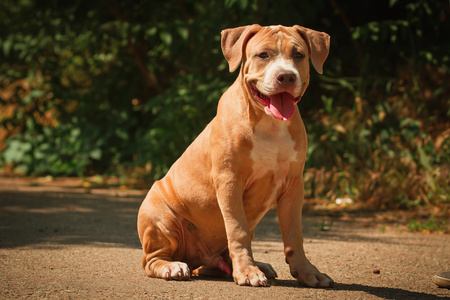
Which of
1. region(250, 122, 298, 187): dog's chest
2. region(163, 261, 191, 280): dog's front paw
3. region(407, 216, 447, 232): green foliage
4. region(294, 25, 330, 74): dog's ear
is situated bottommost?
region(163, 261, 191, 280): dog's front paw

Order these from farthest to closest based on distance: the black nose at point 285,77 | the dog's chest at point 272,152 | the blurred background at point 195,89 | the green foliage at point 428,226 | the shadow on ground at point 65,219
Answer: the blurred background at point 195,89
the green foliage at point 428,226
the shadow on ground at point 65,219
the dog's chest at point 272,152
the black nose at point 285,77

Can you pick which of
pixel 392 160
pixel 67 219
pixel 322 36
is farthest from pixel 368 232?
pixel 67 219

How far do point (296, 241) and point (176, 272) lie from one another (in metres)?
0.84

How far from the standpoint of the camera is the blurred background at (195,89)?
25.5ft

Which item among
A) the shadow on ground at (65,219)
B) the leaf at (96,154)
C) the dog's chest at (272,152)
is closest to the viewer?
the dog's chest at (272,152)

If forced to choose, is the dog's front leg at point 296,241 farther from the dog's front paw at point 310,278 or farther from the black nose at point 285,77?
the black nose at point 285,77

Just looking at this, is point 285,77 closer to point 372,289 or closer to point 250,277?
point 250,277

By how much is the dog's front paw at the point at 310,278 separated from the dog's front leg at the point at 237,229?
0.90ft

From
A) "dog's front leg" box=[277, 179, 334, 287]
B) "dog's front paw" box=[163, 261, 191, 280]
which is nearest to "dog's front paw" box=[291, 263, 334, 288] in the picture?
"dog's front leg" box=[277, 179, 334, 287]

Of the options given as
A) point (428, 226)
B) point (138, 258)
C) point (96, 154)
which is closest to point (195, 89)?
point (96, 154)

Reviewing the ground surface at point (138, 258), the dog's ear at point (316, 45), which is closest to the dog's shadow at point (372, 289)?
the ground surface at point (138, 258)

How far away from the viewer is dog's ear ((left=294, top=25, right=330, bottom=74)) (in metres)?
3.88

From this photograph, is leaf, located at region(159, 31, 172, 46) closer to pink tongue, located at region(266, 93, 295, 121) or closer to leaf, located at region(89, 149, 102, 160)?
leaf, located at region(89, 149, 102, 160)

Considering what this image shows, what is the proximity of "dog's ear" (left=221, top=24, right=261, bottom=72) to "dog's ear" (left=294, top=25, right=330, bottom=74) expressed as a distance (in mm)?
321
